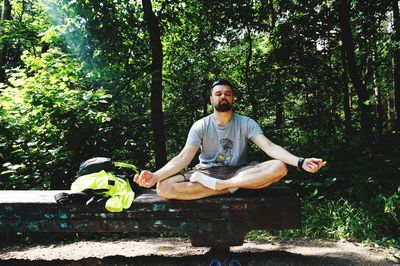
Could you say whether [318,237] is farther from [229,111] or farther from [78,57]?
[78,57]

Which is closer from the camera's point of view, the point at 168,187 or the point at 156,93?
the point at 168,187

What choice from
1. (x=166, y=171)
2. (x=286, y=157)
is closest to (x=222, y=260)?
(x=166, y=171)

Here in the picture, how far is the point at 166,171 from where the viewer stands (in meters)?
3.35

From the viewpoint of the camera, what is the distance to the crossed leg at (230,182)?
3.18 metres

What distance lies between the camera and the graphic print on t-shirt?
12.1 ft

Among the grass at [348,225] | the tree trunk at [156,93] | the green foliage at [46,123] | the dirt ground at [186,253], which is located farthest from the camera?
the tree trunk at [156,93]

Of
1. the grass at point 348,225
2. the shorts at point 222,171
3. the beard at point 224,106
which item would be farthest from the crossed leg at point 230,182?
the grass at point 348,225

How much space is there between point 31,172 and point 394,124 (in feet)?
24.0

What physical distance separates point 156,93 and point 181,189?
16.5ft

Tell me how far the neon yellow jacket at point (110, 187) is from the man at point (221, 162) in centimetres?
28

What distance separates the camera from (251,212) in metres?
3.20

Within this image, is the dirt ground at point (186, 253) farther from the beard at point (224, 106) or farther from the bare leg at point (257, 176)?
the beard at point (224, 106)

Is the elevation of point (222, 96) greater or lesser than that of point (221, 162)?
greater

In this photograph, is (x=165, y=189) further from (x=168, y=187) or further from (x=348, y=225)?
Result: (x=348, y=225)
